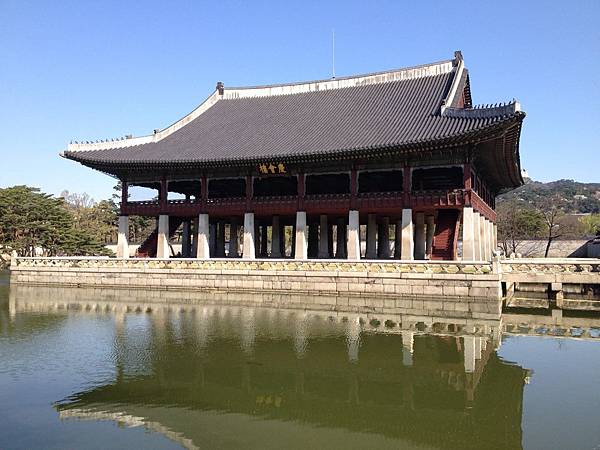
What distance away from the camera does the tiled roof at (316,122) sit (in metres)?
31.7

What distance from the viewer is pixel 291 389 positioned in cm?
1190

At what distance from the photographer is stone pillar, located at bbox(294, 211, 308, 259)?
111 feet

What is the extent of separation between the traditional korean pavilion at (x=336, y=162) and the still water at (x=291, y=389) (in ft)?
46.0

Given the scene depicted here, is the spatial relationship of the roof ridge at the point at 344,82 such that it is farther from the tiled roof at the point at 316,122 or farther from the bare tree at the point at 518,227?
the bare tree at the point at 518,227

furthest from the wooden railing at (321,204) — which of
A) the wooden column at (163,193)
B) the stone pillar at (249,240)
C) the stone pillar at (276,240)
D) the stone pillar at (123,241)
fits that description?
the stone pillar at (276,240)

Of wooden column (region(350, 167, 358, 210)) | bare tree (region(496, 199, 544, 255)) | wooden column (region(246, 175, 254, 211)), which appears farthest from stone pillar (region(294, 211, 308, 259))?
bare tree (region(496, 199, 544, 255))

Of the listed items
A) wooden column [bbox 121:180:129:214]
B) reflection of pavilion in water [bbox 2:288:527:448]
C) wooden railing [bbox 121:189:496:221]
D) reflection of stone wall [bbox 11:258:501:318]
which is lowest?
reflection of pavilion in water [bbox 2:288:527:448]

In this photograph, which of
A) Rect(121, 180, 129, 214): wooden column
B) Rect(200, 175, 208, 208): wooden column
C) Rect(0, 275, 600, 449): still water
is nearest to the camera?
Rect(0, 275, 600, 449): still water

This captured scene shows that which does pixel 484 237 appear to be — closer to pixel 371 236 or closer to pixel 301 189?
pixel 371 236

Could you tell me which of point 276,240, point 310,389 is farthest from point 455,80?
point 310,389

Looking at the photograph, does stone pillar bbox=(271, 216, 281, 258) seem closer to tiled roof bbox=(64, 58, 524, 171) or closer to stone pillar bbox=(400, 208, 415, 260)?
tiled roof bbox=(64, 58, 524, 171)

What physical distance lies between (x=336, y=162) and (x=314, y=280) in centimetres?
916

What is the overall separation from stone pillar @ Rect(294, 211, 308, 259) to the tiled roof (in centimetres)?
460

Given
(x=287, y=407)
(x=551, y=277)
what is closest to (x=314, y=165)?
(x=551, y=277)
